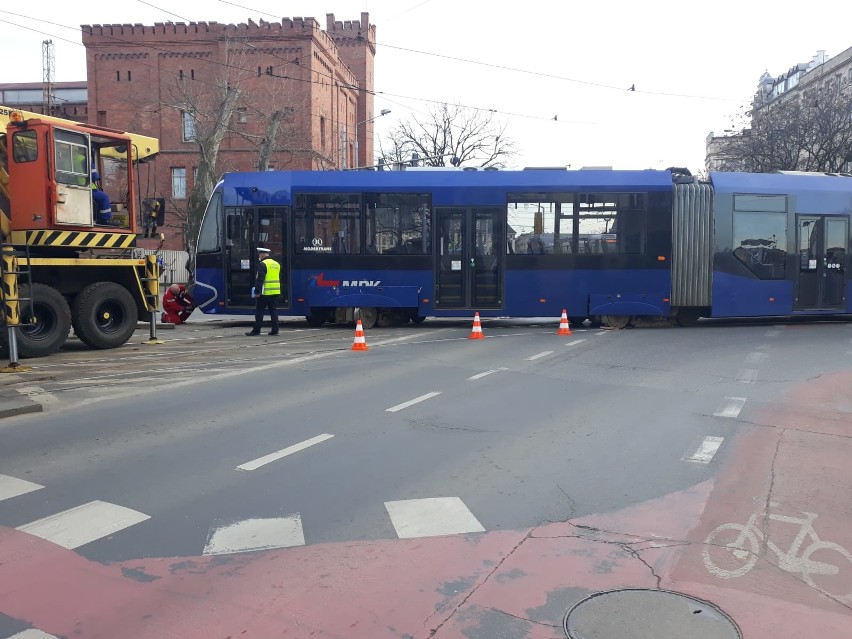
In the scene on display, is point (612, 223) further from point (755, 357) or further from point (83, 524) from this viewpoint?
point (83, 524)

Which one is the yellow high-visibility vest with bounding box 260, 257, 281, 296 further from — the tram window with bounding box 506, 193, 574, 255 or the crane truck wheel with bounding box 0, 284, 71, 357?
the tram window with bounding box 506, 193, 574, 255

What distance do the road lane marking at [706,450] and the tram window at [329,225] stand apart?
35.9 feet

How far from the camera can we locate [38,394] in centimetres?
902

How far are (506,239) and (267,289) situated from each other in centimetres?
542

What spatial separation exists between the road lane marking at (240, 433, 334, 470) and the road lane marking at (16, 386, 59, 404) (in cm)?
369

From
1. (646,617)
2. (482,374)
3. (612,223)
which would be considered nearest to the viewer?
(646,617)

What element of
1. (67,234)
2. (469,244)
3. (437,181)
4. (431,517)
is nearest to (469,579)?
(431,517)

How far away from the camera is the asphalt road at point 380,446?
4.71 m

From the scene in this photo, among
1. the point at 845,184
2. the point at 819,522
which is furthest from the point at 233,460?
the point at 845,184

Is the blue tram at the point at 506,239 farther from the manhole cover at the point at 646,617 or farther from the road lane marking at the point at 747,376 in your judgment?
the manhole cover at the point at 646,617

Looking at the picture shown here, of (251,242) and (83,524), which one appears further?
(251,242)

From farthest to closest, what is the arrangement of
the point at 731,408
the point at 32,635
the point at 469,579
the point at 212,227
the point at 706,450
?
the point at 212,227
the point at 731,408
the point at 706,450
the point at 469,579
the point at 32,635

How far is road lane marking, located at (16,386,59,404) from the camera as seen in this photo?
8625 mm

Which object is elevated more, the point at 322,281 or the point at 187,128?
the point at 187,128
